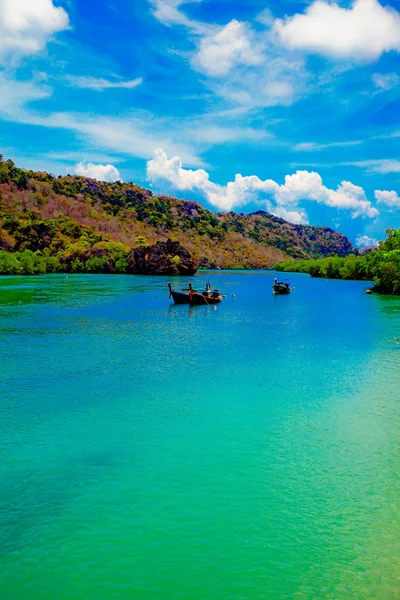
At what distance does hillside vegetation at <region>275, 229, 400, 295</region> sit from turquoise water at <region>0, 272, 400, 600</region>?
140 feet

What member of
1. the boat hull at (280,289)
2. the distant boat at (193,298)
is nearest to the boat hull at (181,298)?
the distant boat at (193,298)

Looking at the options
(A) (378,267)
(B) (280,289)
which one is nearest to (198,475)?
(B) (280,289)

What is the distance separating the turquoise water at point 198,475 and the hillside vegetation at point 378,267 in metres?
42.8

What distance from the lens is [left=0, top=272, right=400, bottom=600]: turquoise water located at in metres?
12.2

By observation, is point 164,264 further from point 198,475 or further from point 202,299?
point 198,475

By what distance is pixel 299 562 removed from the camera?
1269 centimetres

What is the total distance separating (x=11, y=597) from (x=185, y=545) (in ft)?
14.9

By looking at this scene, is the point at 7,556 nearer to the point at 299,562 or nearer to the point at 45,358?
the point at 299,562

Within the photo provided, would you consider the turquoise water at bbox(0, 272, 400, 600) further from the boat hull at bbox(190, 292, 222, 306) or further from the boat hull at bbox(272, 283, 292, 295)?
the boat hull at bbox(272, 283, 292, 295)

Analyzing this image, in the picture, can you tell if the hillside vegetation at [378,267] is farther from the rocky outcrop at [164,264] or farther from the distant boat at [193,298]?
the rocky outcrop at [164,264]

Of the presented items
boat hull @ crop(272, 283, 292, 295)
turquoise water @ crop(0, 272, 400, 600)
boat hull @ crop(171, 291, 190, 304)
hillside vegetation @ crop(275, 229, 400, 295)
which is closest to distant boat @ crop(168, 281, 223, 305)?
boat hull @ crop(171, 291, 190, 304)

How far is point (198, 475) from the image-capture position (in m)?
17.5

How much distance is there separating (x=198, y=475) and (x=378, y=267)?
97.4m

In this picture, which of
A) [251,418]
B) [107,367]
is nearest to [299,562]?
[251,418]
